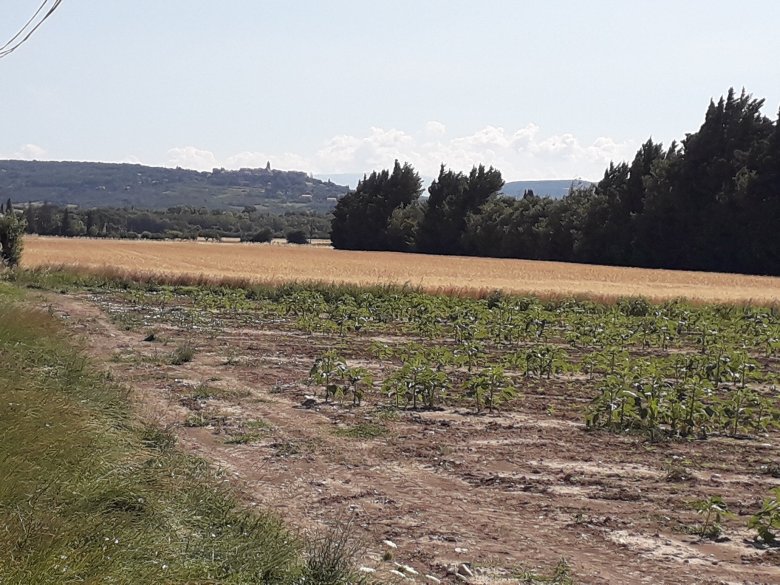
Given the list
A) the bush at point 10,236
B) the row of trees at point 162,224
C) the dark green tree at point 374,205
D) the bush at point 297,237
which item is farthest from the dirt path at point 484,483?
the row of trees at point 162,224

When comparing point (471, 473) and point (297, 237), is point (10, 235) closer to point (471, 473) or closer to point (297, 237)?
point (471, 473)

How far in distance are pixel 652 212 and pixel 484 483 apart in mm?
59627

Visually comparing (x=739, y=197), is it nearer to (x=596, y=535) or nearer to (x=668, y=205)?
(x=668, y=205)

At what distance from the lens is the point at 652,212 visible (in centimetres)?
6444

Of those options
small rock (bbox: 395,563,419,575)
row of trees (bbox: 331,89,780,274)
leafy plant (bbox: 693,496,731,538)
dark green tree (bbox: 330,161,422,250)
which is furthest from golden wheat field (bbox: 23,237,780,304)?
dark green tree (bbox: 330,161,422,250)

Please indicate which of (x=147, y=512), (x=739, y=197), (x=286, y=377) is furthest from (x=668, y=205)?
(x=147, y=512)

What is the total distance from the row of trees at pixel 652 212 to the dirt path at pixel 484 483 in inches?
2002

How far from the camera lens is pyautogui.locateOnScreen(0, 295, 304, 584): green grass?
4385 millimetres

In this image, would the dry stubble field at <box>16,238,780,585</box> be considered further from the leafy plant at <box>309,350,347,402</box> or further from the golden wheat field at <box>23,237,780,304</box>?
the golden wheat field at <box>23,237,780,304</box>

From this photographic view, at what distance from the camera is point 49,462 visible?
573 cm

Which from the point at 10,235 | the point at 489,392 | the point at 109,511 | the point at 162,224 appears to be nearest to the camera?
the point at 109,511

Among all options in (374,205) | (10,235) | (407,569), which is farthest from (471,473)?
(374,205)

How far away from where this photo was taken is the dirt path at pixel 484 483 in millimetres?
6469

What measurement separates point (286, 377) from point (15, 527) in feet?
32.9
